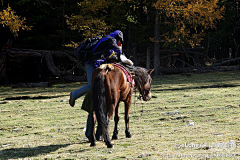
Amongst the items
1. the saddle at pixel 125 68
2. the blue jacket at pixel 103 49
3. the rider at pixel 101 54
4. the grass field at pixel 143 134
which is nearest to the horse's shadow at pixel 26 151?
the grass field at pixel 143 134

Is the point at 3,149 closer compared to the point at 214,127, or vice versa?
the point at 3,149

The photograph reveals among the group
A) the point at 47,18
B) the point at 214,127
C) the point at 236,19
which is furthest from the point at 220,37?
the point at 214,127

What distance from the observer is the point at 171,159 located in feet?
15.7

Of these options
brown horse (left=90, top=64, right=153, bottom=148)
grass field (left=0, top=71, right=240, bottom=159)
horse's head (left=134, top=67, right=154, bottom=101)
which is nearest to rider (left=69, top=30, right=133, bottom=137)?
brown horse (left=90, top=64, right=153, bottom=148)

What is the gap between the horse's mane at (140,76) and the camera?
24.3 feet

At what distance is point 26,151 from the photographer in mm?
5824

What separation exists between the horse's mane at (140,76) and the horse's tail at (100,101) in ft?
4.97

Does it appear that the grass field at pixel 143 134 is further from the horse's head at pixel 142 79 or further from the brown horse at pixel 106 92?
the brown horse at pixel 106 92

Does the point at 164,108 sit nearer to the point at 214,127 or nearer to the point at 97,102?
the point at 214,127

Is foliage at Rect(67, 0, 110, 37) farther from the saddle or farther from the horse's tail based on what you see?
the horse's tail

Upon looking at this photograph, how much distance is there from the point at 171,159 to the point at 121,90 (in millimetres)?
1942

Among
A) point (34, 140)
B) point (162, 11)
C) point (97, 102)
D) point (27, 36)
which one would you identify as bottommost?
point (34, 140)

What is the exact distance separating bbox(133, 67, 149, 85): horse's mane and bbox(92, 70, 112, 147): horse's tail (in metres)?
1.52

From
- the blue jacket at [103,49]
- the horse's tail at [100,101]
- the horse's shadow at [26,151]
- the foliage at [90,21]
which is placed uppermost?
the foliage at [90,21]
